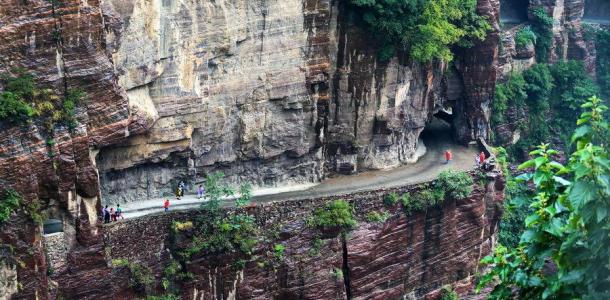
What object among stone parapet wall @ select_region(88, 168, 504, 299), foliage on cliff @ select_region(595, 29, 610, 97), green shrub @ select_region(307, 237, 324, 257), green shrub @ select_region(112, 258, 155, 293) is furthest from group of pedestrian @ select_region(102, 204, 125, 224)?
foliage on cliff @ select_region(595, 29, 610, 97)

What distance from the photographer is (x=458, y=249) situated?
36.8m

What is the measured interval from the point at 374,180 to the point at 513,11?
17247mm

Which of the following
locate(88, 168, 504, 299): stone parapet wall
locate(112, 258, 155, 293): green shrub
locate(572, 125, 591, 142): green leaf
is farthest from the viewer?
locate(88, 168, 504, 299): stone parapet wall

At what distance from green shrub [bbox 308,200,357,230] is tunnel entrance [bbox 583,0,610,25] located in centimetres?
2596

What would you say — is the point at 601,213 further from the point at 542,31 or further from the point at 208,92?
the point at 542,31

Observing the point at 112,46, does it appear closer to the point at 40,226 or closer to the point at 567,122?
the point at 40,226

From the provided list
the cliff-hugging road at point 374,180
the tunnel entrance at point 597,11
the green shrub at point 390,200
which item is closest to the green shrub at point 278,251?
the cliff-hugging road at point 374,180

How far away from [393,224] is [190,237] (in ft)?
26.1

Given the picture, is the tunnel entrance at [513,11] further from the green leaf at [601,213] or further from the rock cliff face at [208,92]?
the green leaf at [601,213]

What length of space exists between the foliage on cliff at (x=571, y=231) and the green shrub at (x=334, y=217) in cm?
Answer: 2022

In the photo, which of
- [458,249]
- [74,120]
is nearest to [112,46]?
[74,120]

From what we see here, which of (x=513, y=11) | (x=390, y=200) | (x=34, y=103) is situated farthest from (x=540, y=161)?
(x=513, y=11)

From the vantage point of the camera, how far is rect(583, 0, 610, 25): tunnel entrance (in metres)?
52.7

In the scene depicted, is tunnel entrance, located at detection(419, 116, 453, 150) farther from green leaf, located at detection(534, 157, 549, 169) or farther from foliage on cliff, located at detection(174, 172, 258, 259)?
green leaf, located at detection(534, 157, 549, 169)
